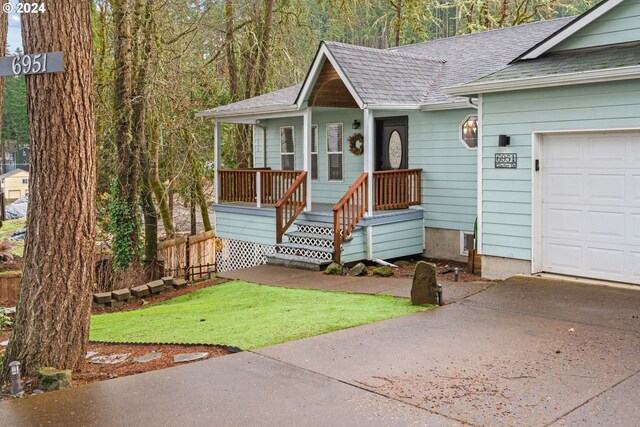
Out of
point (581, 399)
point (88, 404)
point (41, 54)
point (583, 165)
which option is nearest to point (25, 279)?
point (88, 404)

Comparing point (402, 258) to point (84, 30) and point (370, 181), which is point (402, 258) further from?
point (84, 30)

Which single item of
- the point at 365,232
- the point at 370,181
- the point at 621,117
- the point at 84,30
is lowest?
the point at 365,232

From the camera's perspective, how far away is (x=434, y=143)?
46.3 ft

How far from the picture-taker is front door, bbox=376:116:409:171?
1485cm

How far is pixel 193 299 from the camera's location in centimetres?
1239

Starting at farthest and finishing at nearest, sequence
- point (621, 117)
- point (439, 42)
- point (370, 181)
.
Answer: point (439, 42) < point (370, 181) < point (621, 117)

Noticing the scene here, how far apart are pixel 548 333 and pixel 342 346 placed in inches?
A: 91.2

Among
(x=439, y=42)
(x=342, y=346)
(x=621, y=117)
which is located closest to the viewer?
(x=342, y=346)

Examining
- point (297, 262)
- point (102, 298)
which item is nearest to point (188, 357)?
point (297, 262)

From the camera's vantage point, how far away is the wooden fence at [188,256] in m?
17.9

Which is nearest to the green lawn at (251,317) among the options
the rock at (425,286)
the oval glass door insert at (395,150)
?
the rock at (425,286)

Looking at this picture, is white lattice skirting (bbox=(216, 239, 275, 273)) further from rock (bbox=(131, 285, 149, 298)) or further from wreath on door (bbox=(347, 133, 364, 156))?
wreath on door (bbox=(347, 133, 364, 156))

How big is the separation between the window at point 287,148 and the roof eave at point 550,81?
749 centimetres

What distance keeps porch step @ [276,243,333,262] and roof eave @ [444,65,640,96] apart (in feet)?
13.3
